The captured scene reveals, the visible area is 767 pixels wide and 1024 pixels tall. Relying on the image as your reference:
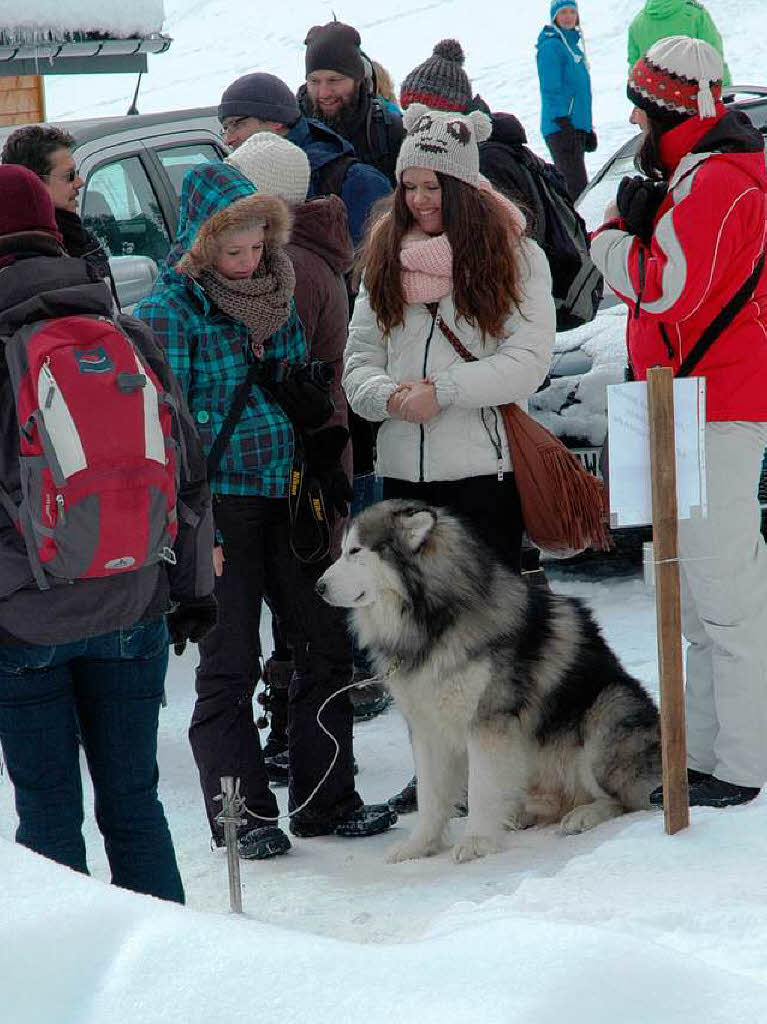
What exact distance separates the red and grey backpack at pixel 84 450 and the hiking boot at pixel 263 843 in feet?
5.59

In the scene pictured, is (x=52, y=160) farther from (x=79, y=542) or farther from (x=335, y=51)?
(x=79, y=542)

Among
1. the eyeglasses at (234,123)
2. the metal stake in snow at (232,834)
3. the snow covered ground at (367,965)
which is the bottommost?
the metal stake in snow at (232,834)

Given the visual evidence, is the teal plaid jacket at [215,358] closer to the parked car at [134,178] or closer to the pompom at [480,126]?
the pompom at [480,126]

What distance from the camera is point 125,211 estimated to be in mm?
6980

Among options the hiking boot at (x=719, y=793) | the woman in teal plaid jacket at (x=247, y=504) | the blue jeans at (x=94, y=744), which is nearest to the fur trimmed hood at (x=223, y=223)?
the woman in teal plaid jacket at (x=247, y=504)

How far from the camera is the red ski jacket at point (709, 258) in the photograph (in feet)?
12.1

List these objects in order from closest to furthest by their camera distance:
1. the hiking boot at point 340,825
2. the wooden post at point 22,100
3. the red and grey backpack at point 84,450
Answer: the red and grey backpack at point 84,450 < the hiking boot at point 340,825 < the wooden post at point 22,100

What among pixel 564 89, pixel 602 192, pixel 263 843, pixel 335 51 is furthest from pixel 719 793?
pixel 564 89

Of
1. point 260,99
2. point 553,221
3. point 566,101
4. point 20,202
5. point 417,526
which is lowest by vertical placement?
point 417,526

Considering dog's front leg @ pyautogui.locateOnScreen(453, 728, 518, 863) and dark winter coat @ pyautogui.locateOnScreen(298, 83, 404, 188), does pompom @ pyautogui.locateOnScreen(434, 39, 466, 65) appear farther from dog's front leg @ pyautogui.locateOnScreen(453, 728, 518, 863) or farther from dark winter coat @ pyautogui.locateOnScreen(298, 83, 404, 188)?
dog's front leg @ pyautogui.locateOnScreen(453, 728, 518, 863)

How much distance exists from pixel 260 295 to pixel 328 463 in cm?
57

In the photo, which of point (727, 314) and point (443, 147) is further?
point (443, 147)

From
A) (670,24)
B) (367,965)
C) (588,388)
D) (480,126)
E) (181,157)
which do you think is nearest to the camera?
(367,965)

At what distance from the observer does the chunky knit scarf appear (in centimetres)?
410
